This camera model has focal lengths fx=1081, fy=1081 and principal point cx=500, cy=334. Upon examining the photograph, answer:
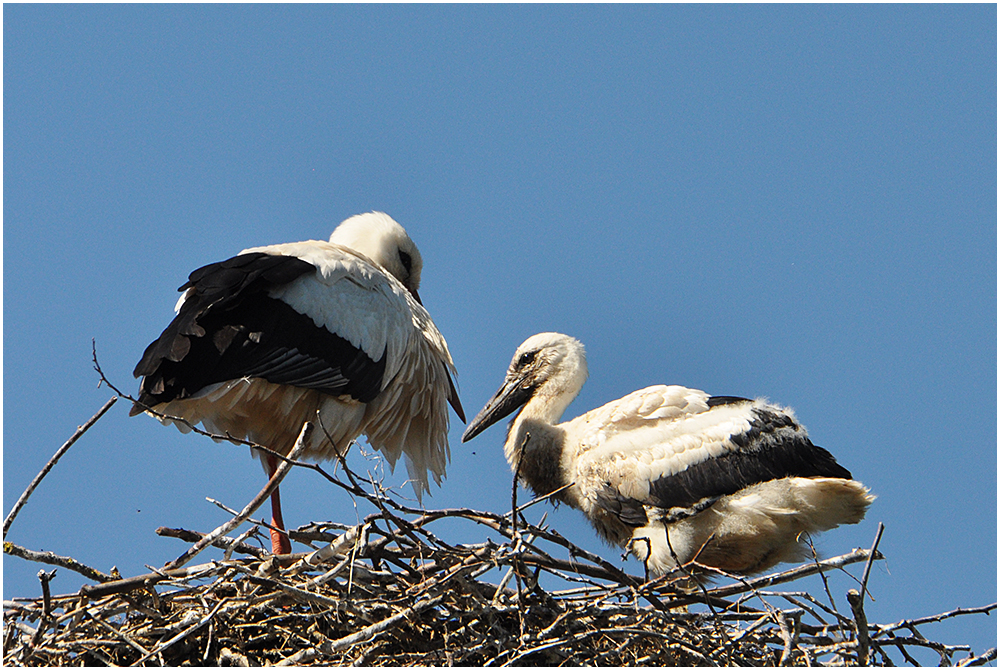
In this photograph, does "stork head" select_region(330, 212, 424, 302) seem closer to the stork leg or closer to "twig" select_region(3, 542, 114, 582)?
the stork leg

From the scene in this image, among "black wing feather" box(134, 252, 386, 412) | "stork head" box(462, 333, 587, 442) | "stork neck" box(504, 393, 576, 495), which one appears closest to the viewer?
"black wing feather" box(134, 252, 386, 412)

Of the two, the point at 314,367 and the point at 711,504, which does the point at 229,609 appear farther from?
the point at 711,504

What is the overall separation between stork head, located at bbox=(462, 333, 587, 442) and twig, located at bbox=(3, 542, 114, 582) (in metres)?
1.89

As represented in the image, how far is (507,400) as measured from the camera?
446 cm

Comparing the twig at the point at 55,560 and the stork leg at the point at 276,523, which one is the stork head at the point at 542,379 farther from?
the twig at the point at 55,560

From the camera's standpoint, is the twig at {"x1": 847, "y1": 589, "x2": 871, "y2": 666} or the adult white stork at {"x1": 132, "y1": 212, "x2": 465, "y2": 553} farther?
the adult white stork at {"x1": 132, "y1": 212, "x2": 465, "y2": 553}

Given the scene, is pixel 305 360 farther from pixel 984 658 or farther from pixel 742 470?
pixel 984 658

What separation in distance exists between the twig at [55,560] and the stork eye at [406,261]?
2.23m

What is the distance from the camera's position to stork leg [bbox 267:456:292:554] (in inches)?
145

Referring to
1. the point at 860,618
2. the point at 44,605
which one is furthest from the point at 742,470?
the point at 44,605

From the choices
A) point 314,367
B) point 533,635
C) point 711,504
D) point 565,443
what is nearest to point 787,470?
point 711,504

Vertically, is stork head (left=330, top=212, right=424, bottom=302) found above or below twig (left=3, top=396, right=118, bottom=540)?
above

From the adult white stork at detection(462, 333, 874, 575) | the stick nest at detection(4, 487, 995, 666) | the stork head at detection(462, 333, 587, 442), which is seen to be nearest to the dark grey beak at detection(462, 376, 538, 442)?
the stork head at detection(462, 333, 587, 442)

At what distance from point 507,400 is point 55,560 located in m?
2.04
